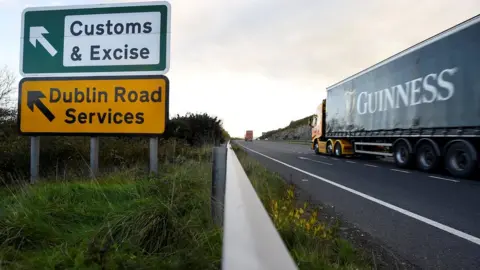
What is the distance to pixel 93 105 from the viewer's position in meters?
5.88

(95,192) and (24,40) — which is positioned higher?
(24,40)

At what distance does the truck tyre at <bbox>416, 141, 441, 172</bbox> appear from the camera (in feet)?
39.9

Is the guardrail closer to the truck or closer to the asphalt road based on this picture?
the asphalt road

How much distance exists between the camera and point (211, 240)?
2.85 meters

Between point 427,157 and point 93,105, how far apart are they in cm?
1168

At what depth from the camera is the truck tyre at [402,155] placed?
13555 mm

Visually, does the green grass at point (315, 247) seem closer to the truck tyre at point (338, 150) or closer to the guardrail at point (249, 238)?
the guardrail at point (249, 238)

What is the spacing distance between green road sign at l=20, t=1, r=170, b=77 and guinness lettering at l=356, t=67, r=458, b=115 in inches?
381

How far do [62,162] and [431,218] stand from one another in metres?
Result: 8.26

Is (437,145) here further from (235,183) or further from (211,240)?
(235,183)

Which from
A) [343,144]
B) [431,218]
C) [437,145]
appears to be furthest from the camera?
[343,144]

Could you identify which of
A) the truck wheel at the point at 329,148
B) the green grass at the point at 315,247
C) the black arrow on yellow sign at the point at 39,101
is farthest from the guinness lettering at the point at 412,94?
the black arrow on yellow sign at the point at 39,101

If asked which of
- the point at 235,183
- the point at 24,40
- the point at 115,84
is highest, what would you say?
the point at 24,40

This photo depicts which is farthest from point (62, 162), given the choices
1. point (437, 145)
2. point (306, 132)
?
point (306, 132)
